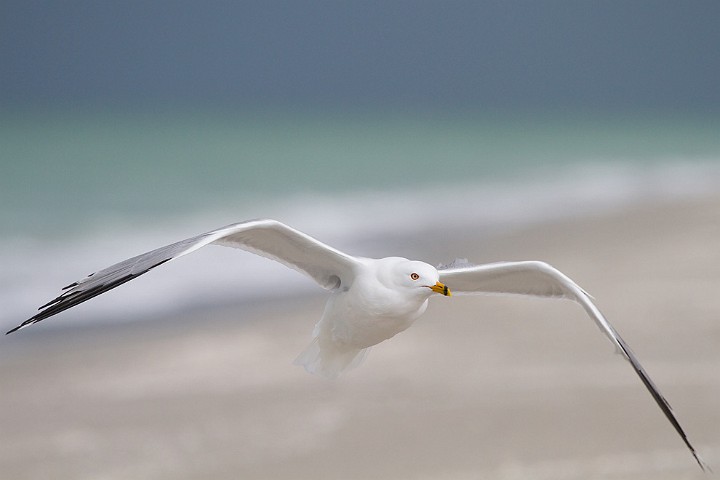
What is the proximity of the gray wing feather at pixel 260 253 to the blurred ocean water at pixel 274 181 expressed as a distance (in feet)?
12.8

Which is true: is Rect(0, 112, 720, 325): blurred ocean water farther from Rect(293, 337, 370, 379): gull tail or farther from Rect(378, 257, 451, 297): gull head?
Rect(378, 257, 451, 297): gull head

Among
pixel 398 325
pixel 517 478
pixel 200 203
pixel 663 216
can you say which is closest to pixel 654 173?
pixel 663 216

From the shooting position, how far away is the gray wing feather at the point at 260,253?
467cm

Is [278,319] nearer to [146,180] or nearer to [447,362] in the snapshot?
[447,362]

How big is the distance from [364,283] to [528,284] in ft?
3.09

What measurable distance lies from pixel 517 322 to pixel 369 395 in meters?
1.74

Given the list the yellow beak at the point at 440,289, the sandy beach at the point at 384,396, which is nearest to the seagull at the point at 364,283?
the yellow beak at the point at 440,289

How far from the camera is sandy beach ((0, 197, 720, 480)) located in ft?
22.9

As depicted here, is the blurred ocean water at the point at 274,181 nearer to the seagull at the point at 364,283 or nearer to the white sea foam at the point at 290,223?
the white sea foam at the point at 290,223

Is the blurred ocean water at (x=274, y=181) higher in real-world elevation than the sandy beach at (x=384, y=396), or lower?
higher

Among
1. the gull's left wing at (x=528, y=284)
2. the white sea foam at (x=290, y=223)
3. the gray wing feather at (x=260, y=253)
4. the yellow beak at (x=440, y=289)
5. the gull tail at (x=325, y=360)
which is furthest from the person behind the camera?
the white sea foam at (x=290, y=223)

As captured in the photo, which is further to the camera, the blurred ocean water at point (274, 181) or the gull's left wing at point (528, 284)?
the blurred ocean water at point (274, 181)

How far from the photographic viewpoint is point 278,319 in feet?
30.3

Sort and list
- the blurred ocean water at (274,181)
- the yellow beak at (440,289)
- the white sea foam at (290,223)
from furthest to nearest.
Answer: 1. the blurred ocean water at (274,181)
2. the white sea foam at (290,223)
3. the yellow beak at (440,289)
